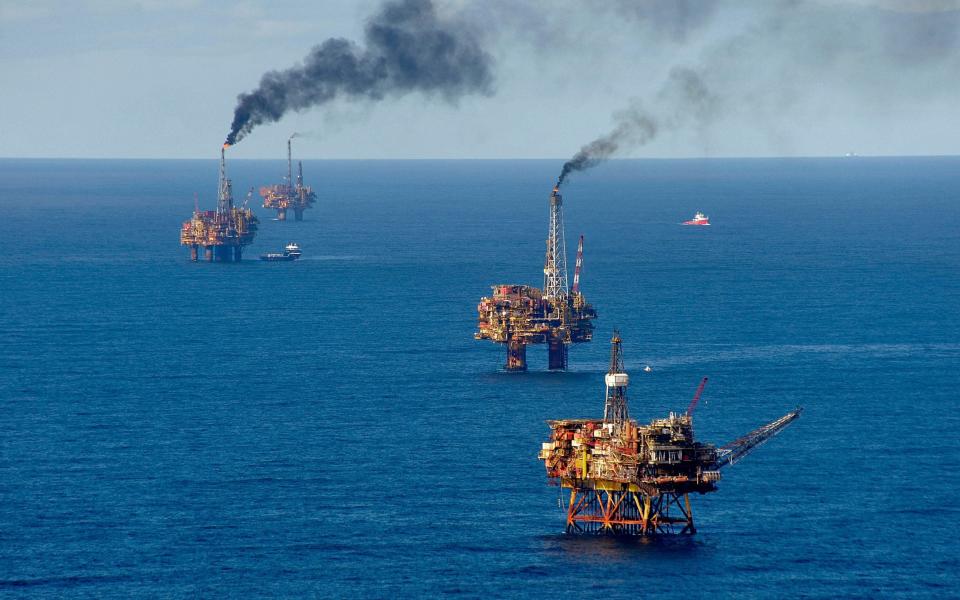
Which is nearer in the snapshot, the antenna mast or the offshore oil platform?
→ the offshore oil platform

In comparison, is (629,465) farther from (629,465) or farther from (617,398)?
(617,398)

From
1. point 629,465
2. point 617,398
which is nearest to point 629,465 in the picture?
point 629,465

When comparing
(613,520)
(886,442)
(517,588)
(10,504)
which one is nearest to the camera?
(517,588)

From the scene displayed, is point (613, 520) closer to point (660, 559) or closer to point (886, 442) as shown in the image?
point (660, 559)

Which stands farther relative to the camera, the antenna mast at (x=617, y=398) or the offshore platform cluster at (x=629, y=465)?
the antenna mast at (x=617, y=398)

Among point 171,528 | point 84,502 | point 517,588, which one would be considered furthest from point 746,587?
point 84,502

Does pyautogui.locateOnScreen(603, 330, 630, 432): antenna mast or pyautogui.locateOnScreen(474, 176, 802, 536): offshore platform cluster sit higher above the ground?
pyautogui.locateOnScreen(603, 330, 630, 432): antenna mast

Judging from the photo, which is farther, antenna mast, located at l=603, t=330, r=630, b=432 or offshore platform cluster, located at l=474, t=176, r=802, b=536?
antenna mast, located at l=603, t=330, r=630, b=432

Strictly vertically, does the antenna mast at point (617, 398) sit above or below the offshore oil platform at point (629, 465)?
above
